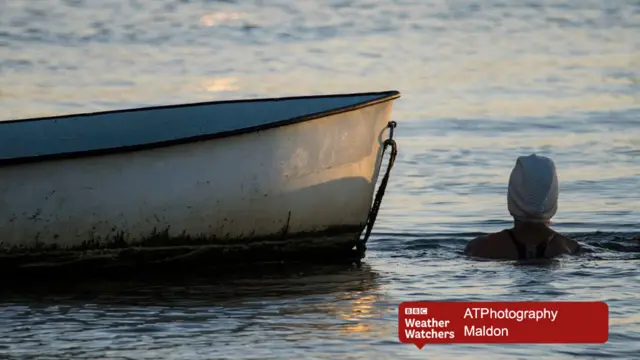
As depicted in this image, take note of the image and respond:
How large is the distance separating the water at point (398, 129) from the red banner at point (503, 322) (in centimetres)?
11

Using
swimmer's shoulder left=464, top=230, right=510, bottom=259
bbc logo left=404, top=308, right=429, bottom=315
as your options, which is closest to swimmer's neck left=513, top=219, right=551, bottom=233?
swimmer's shoulder left=464, top=230, right=510, bottom=259

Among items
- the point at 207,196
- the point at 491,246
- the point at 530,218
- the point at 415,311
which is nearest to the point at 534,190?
the point at 530,218

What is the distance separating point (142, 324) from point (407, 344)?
149 centimetres

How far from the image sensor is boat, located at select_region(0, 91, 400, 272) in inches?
358

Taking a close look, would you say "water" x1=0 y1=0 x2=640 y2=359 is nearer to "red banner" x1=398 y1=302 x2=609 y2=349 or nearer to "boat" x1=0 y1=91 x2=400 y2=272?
"red banner" x1=398 y1=302 x2=609 y2=349

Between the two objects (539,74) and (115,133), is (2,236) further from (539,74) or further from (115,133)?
(539,74)

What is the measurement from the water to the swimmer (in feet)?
0.63

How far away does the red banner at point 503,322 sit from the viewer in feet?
25.1

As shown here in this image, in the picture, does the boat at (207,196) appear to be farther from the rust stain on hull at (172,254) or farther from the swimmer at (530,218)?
the swimmer at (530,218)

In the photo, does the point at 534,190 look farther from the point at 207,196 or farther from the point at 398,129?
the point at 398,129

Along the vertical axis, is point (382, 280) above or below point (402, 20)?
below

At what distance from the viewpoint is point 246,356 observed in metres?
7.34

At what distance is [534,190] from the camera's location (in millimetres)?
9305

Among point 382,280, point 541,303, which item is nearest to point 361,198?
point 382,280
